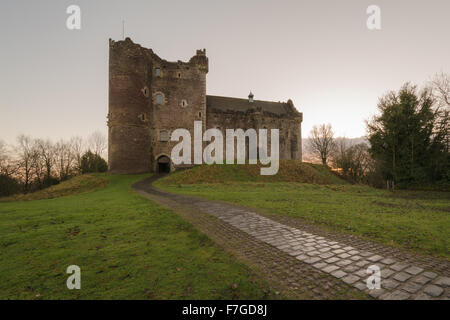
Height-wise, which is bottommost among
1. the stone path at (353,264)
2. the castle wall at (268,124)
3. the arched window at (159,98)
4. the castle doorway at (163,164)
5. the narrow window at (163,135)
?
the stone path at (353,264)

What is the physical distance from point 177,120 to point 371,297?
111ft

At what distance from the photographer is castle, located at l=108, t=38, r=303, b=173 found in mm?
29516

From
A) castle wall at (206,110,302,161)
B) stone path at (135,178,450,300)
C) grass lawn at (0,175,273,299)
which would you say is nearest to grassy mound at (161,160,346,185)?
castle wall at (206,110,302,161)

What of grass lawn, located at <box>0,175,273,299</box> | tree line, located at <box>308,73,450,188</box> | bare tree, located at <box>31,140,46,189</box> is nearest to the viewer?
grass lawn, located at <box>0,175,273,299</box>

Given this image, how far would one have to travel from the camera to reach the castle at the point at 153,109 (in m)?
29.5

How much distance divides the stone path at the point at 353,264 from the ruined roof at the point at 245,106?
34.4 metres

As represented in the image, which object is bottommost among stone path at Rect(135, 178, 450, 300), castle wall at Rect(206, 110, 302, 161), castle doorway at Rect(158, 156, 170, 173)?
stone path at Rect(135, 178, 450, 300)

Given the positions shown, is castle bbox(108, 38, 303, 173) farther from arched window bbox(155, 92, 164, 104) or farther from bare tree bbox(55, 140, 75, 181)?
bare tree bbox(55, 140, 75, 181)

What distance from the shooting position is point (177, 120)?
34062 millimetres

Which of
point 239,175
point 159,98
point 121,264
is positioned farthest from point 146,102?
point 121,264

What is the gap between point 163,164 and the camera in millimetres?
34062

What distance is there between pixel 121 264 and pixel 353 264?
15.3 ft

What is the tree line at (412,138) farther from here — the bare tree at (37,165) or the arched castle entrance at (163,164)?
the bare tree at (37,165)

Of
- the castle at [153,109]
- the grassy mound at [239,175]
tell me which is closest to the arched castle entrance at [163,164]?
the castle at [153,109]
